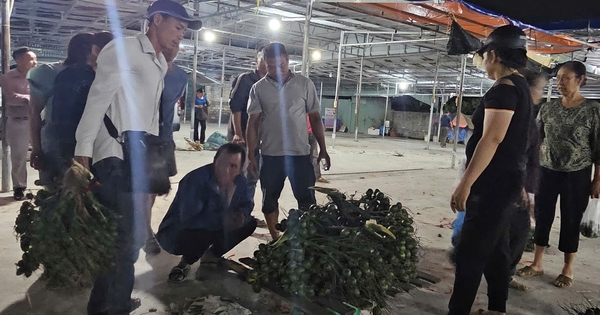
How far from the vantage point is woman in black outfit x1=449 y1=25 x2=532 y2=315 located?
7.53 feet

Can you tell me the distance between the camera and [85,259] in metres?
2.06

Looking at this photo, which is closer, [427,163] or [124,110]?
[124,110]

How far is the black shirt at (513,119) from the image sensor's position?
7.53ft

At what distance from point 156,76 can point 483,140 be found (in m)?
1.77

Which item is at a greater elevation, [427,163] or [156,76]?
[156,76]

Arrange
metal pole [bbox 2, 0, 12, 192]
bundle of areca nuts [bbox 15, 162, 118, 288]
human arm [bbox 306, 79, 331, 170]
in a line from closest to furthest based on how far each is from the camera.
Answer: bundle of areca nuts [bbox 15, 162, 118, 288] → human arm [bbox 306, 79, 331, 170] → metal pole [bbox 2, 0, 12, 192]

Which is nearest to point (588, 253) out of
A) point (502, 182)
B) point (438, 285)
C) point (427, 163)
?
point (438, 285)

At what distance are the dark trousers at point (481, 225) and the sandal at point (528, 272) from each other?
1486 millimetres

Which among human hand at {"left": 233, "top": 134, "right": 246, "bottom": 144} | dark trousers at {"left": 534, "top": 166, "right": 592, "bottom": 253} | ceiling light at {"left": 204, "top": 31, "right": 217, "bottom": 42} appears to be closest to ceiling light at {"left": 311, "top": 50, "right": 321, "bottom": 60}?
ceiling light at {"left": 204, "top": 31, "right": 217, "bottom": 42}

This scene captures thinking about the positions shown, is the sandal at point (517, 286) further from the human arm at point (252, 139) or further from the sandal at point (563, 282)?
the human arm at point (252, 139)

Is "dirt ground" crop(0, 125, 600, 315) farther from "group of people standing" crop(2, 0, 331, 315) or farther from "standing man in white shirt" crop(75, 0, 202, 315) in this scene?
"standing man in white shirt" crop(75, 0, 202, 315)

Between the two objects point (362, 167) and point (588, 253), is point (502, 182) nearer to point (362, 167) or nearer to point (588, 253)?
point (588, 253)

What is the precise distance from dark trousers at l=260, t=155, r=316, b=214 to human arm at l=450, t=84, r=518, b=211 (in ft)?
5.43

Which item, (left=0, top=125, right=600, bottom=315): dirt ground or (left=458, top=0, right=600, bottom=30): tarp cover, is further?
(left=458, top=0, right=600, bottom=30): tarp cover
